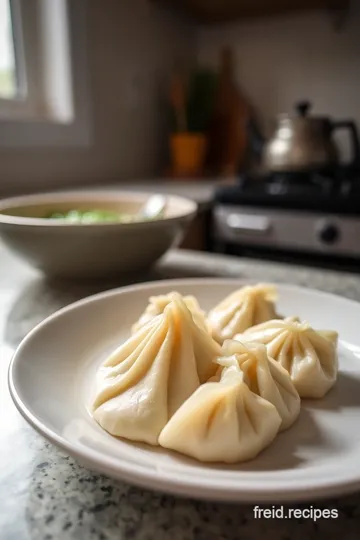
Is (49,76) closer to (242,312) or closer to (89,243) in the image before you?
(89,243)

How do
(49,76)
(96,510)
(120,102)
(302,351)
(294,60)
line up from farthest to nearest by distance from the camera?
(294,60) → (120,102) → (49,76) → (302,351) → (96,510)

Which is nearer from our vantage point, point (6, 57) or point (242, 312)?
point (242, 312)

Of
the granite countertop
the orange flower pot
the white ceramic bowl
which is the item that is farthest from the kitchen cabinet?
the granite countertop

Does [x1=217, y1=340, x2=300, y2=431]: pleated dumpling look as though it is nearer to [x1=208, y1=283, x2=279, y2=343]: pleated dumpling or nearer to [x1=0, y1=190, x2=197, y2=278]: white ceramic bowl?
[x1=208, y1=283, x2=279, y2=343]: pleated dumpling

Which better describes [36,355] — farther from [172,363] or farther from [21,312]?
[21,312]

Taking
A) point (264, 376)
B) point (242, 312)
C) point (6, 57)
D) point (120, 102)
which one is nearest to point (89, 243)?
point (242, 312)

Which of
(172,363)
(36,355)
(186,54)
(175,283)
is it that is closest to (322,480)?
(172,363)
